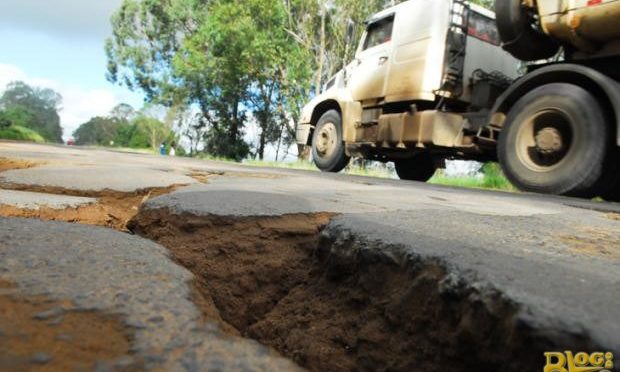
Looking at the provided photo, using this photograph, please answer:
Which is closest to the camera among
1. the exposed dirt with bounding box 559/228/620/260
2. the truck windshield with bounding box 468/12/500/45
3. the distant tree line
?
the exposed dirt with bounding box 559/228/620/260

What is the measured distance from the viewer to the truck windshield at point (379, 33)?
20.0 ft

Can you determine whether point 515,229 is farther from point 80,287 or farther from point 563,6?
point 563,6

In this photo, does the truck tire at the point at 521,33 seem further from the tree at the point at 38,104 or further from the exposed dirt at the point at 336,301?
the tree at the point at 38,104


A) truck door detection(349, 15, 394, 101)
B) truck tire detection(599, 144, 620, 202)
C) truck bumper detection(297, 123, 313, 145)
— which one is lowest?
truck tire detection(599, 144, 620, 202)

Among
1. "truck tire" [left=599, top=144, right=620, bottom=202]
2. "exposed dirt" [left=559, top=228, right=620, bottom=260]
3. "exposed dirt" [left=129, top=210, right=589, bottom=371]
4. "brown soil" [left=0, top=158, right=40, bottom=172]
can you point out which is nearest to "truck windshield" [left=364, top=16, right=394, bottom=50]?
"truck tire" [left=599, top=144, right=620, bottom=202]

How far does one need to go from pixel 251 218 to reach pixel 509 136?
3.49m

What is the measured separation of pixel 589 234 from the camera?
1.43 meters

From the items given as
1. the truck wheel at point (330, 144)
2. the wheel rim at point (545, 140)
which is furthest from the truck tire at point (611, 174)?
the truck wheel at point (330, 144)

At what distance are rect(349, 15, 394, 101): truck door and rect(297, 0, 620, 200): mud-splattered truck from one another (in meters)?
0.02

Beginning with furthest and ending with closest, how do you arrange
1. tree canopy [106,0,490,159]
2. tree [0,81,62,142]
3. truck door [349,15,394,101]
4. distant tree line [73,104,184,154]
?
tree [0,81,62,142]
distant tree line [73,104,184,154]
tree canopy [106,0,490,159]
truck door [349,15,394,101]

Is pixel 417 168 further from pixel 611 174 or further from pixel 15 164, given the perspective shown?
pixel 15 164

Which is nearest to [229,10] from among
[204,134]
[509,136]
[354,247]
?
[204,134]

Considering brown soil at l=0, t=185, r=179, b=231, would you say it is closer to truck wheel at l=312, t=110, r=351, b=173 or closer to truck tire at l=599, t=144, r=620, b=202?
truck tire at l=599, t=144, r=620, b=202

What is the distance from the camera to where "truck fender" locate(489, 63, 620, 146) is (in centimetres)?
348
